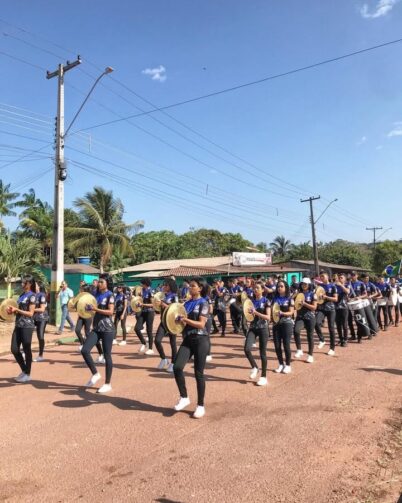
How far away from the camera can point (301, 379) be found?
7.95 meters

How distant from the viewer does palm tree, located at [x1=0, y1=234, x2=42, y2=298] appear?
17.3m

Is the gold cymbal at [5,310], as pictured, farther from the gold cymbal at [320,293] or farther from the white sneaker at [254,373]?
the gold cymbal at [320,293]

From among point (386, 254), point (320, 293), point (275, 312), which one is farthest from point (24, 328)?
point (386, 254)

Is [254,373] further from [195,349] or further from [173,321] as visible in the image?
[173,321]

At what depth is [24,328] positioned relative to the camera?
789 cm

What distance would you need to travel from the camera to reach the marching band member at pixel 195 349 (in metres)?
5.97

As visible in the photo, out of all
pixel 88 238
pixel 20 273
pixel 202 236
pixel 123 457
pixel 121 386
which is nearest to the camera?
pixel 123 457

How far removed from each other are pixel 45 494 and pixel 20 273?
1530 cm

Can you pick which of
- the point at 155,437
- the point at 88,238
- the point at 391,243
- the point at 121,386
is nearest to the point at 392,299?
the point at 121,386

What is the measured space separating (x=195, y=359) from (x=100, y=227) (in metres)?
29.0

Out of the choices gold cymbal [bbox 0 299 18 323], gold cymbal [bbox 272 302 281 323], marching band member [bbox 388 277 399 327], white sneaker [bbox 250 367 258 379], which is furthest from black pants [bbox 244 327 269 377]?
marching band member [bbox 388 277 399 327]

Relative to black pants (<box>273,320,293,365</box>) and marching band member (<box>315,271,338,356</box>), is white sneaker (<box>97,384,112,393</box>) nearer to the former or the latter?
black pants (<box>273,320,293,365</box>)

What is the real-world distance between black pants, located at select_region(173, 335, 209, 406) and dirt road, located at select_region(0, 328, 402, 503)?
14.4 inches

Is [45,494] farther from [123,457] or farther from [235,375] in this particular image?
[235,375]
